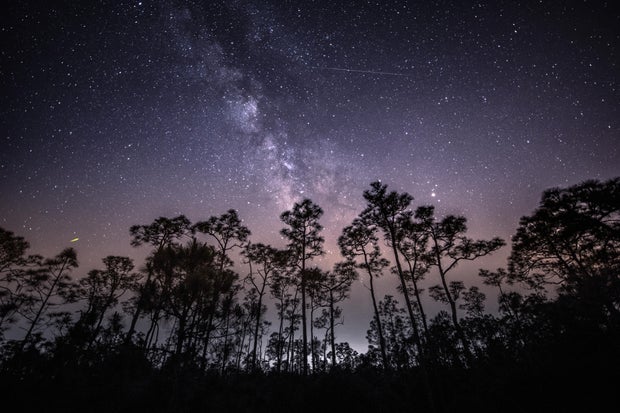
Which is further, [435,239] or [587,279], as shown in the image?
[435,239]

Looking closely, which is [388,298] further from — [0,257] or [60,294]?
[0,257]

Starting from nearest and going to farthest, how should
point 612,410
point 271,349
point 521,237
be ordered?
1. point 612,410
2. point 521,237
3. point 271,349

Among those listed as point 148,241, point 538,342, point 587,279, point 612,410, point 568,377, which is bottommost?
point 612,410

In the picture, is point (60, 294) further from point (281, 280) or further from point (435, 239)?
point (435, 239)

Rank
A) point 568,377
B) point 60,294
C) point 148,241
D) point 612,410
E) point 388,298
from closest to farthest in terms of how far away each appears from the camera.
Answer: point 612,410
point 568,377
point 148,241
point 60,294
point 388,298

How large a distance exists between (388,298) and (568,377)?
114 feet

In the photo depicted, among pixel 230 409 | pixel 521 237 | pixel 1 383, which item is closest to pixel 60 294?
pixel 1 383

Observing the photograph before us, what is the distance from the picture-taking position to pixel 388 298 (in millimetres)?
42062

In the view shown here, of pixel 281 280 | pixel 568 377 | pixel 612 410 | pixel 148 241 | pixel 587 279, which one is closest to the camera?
pixel 612 410

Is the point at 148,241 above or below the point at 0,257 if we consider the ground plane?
above

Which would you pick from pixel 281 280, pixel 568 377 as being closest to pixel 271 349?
pixel 281 280

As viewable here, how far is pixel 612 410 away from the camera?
7.38m

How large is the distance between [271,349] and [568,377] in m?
49.1

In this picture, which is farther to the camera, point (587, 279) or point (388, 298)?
point (388, 298)
